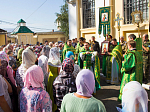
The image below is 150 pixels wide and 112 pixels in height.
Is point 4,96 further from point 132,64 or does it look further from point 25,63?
point 132,64

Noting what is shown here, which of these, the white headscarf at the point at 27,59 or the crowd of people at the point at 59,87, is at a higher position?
the white headscarf at the point at 27,59

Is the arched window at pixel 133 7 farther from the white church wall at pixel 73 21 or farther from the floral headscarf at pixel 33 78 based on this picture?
the floral headscarf at pixel 33 78

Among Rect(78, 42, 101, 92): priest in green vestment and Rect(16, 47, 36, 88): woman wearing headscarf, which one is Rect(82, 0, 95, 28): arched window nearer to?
Rect(78, 42, 101, 92): priest in green vestment

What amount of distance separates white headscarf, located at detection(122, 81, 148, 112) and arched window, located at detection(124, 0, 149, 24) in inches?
360

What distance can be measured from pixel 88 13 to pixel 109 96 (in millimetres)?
10926

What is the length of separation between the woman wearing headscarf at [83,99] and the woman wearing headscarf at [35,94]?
0.55m

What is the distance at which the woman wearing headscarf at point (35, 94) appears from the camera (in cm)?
243

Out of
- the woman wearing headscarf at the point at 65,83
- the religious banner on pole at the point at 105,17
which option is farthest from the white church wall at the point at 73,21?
the woman wearing headscarf at the point at 65,83

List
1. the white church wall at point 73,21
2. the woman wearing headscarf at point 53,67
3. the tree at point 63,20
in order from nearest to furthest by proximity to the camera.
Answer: the woman wearing headscarf at point 53,67, the white church wall at point 73,21, the tree at point 63,20

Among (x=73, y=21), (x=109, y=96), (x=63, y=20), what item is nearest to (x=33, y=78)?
(x=109, y=96)

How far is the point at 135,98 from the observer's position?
192 cm

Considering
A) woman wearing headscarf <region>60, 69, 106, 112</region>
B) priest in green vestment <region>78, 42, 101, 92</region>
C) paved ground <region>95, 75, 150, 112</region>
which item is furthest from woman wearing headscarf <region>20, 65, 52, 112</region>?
priest in green vestment <region>78, 42, 101, 92</region>

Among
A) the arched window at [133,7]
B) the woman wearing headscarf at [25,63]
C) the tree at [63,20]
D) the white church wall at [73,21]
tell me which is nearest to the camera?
the woman wearing headscarf at [25,63]

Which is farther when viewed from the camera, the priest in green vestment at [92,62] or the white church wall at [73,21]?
the white church wall at [73,21]
